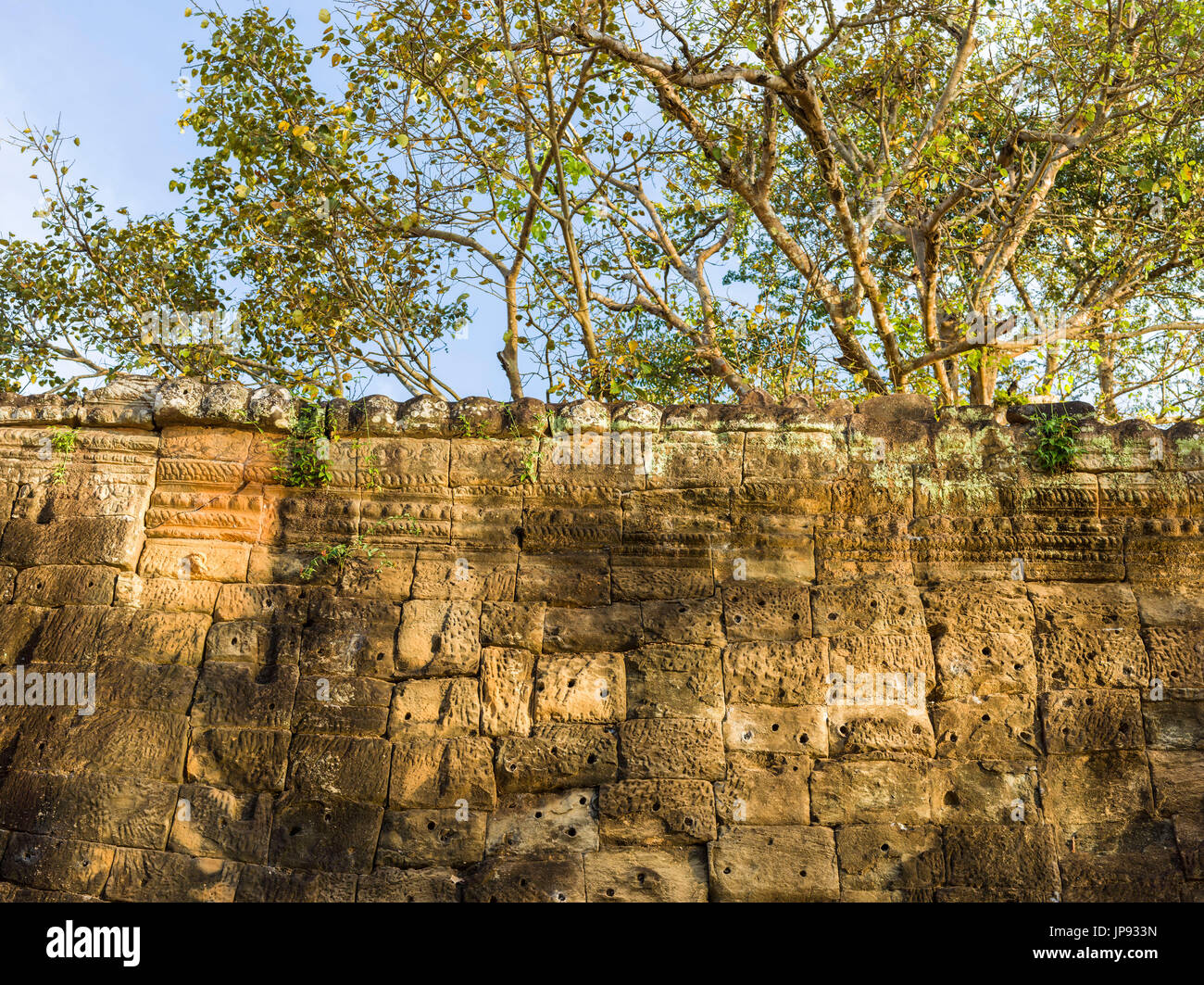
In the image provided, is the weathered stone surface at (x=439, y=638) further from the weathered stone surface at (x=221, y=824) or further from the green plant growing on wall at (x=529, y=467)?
the weathered stone surface at (x=221, y=824)

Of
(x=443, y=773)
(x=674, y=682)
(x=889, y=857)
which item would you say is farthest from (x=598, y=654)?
(x=889, y=857)

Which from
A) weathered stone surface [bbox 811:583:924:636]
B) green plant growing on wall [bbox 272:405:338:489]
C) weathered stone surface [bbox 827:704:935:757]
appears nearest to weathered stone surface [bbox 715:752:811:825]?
weathered stone surface [bbox 827:704:935:757]

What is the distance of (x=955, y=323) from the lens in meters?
9.48

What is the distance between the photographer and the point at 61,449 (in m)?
5.30

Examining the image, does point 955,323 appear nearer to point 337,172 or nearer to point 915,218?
point 915,218

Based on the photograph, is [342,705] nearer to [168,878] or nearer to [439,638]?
[439,638]

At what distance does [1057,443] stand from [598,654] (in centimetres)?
255

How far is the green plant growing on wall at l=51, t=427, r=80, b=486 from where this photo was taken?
5.28 m

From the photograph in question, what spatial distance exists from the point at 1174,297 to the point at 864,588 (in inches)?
326

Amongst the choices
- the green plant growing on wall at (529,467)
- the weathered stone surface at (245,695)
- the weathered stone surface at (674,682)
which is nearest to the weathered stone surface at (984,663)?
the weathered stone surface at (674,682)

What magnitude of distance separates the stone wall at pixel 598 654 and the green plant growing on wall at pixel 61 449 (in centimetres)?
3

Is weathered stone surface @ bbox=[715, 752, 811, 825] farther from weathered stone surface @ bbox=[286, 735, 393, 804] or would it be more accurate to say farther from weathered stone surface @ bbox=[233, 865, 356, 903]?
weathered stone surface @ bbox=[233, 865, 356, 903]

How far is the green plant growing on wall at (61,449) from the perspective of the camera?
5277 millimetres
